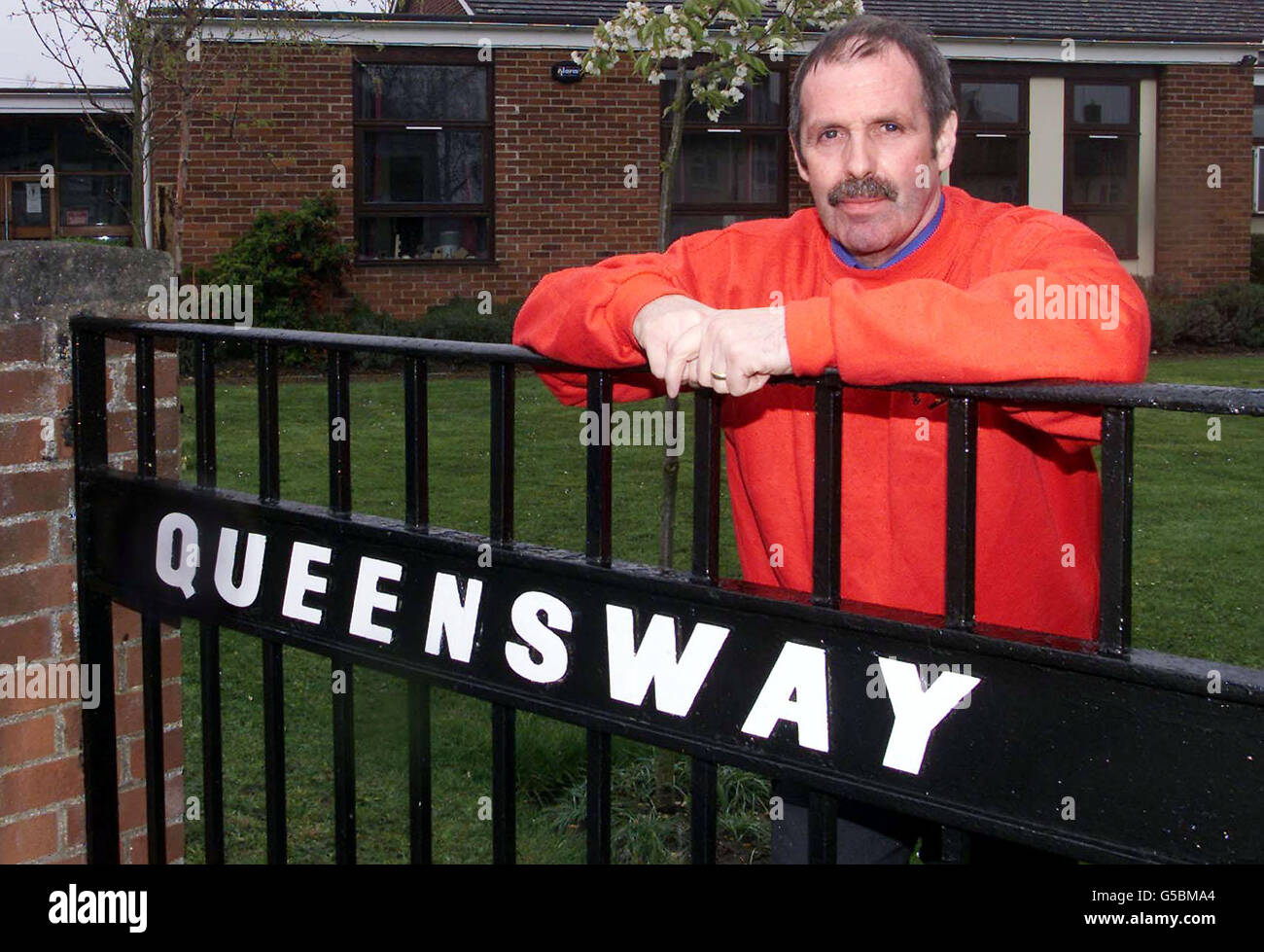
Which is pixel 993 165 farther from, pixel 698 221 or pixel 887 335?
pixel 887 335

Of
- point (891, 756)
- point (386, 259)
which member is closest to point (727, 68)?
point (891, 756)

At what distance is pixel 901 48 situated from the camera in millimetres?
2320

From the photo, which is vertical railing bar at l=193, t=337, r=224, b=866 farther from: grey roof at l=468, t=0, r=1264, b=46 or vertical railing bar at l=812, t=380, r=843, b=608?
grey roof at l=468, t=0, r=1264, b=46

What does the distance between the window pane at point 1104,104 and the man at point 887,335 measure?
53.7 ft

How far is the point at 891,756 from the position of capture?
1.71m

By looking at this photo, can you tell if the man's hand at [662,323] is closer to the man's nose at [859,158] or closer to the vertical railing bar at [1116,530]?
the man's nose at [859,158]

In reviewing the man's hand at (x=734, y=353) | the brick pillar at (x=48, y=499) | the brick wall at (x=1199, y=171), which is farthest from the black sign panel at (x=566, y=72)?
the man's hand at (x=734, y=353)

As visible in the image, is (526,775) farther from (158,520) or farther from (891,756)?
(891,756)

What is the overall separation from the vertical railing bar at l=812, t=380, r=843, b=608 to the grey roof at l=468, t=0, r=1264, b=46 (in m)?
14.3

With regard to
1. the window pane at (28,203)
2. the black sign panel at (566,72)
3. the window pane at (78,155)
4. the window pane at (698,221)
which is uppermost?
the window pane at (78,155)

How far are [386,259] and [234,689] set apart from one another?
1049 cm

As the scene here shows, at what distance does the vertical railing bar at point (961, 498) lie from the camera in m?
1.67

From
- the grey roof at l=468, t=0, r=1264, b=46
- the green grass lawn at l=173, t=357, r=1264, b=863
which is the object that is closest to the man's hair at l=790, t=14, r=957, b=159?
the green grass lawn at l=173, t=357, r=1264, b=863
